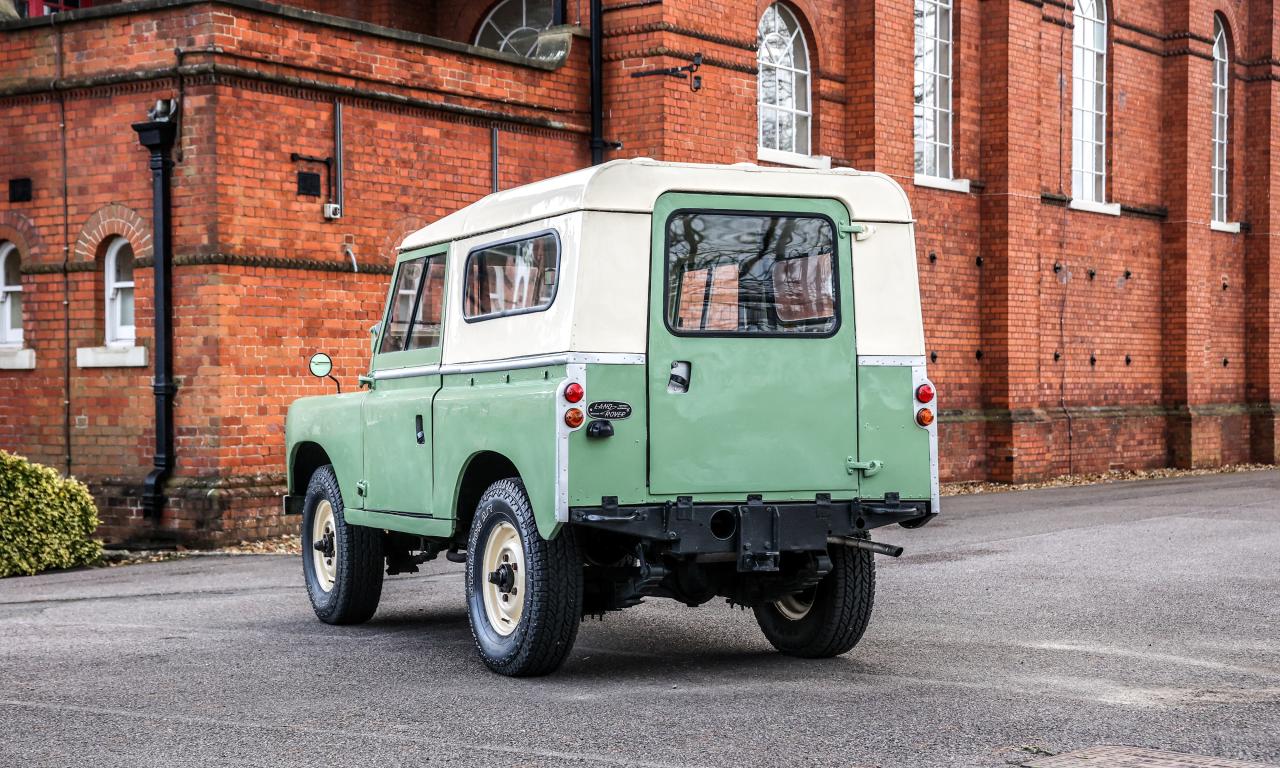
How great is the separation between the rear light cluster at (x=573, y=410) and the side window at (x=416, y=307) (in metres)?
1.71

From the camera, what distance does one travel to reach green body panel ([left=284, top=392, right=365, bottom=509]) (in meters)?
9.42

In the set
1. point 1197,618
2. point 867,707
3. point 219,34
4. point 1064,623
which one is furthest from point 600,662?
point 219,34

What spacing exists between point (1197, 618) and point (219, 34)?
9.78 meters

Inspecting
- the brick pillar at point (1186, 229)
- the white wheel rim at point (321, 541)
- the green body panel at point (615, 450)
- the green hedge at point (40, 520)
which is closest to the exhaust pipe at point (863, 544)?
the green body panel at point (615, 450)

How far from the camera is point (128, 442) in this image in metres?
15.1

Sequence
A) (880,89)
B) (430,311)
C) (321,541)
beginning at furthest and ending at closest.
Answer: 1. (880,89)
2. (321,541)
3. (430,311)

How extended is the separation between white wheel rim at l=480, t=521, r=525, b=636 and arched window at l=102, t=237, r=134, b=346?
853 centimetres

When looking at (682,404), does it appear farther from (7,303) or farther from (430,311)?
(7,303)

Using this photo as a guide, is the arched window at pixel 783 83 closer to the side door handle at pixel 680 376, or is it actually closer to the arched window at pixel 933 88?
the arched window at pixel 933 88

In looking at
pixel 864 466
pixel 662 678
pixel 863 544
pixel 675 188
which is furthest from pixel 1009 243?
pixel 662 678

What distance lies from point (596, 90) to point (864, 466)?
10.9m

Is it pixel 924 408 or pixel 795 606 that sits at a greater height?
pixel 924 408

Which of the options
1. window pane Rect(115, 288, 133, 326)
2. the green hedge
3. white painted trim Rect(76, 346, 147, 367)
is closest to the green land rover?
the green hedge

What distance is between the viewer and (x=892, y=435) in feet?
26.0
